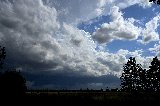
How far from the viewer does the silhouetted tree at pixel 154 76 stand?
104562 mm

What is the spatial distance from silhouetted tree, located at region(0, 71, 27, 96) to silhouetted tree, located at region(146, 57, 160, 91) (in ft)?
198

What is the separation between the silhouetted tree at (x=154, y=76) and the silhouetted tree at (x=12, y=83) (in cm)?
6047

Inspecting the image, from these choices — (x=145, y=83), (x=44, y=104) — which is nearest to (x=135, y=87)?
(x=145, y=83)

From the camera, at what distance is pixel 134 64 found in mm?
112125

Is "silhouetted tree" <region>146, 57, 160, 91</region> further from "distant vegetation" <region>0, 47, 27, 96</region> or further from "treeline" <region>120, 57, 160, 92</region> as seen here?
"distant vegetation" <region>0, 47, 27, 96</region>

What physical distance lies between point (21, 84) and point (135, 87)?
61808mm

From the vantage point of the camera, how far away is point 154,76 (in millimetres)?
106375

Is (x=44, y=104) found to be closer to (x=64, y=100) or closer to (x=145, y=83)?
(x=64, y=100)

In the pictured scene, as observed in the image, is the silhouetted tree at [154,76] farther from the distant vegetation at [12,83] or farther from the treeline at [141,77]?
the distant vegetation at [12,83]

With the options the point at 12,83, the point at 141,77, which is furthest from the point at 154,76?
the point at 12,83

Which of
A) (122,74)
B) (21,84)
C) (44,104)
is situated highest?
(122,74)

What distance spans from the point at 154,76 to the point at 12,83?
65.5 metres

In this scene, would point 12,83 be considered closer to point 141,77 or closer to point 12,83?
point 12,83

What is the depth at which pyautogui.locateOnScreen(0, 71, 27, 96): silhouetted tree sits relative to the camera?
51562 mm
